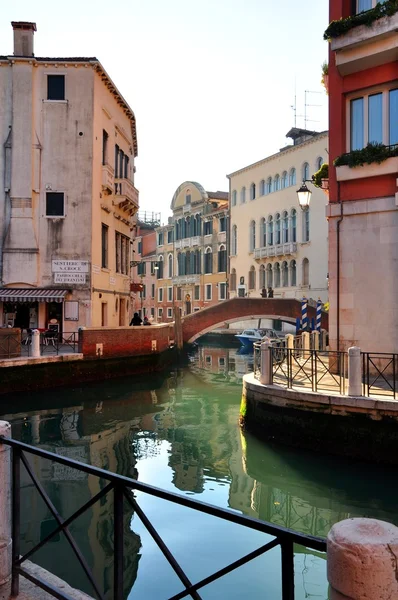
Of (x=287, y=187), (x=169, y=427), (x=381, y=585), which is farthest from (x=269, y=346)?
(x=287, y=187)

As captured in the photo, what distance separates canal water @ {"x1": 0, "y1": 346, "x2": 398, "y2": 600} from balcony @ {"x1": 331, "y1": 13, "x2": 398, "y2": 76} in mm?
7834

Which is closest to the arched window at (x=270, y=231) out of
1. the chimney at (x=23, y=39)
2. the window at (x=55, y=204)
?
the window at (x=55, y=204)

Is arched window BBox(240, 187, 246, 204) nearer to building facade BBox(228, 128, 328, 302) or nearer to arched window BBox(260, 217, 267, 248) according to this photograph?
building facade BBox(228, 128, 328, 302)

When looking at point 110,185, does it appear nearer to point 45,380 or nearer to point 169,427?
point 45,380

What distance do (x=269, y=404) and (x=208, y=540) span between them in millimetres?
A: 3960

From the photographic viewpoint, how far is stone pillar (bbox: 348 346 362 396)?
28.2 feet

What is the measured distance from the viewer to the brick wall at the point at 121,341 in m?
18.7

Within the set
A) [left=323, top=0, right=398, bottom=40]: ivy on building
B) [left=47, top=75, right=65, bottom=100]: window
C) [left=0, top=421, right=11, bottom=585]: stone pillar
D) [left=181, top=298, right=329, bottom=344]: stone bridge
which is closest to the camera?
[left=0, top=421, right=11, bottom=585]: stone pillar

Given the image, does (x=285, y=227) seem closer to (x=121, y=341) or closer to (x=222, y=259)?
(x=222, y=259)

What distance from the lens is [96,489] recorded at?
27.3 ft

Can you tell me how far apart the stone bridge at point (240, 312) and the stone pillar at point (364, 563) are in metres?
27.9

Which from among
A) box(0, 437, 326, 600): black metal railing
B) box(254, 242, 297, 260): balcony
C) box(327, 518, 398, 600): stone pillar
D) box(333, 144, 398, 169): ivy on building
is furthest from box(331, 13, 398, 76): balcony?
box(254, 242, 297, 260): balcony

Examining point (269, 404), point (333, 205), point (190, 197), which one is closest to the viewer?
point (269, 404)

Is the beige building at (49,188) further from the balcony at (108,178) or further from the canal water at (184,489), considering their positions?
the canal water at (184,489)
